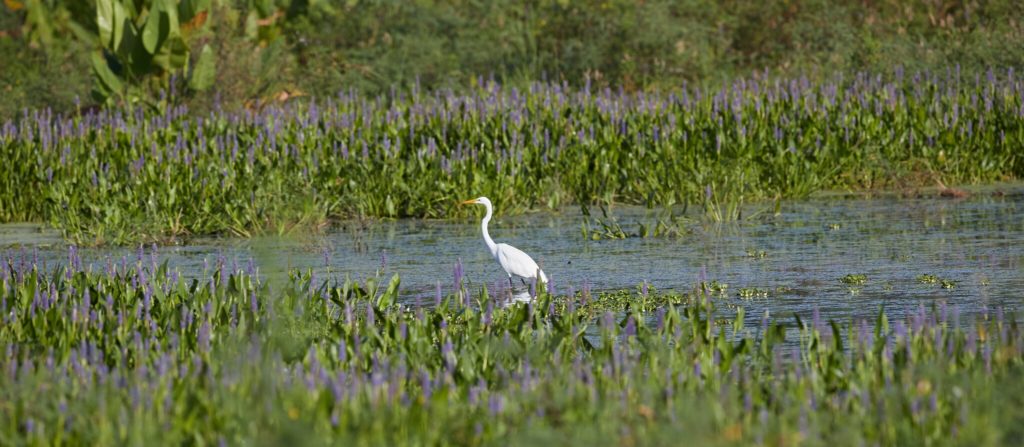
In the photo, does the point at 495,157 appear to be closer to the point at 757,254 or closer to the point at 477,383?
the point at 757,254

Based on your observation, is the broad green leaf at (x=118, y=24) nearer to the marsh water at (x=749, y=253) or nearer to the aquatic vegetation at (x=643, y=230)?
the marsh water at (x=749, y=253)

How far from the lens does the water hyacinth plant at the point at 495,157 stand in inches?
501

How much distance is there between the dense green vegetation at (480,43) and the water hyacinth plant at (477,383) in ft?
35.2

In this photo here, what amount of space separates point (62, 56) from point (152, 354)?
18.5 meters

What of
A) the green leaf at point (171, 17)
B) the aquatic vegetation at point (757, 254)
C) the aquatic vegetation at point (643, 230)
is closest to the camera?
the aquatic vegetation at point (757, 254)

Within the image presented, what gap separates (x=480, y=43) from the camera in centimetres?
2414

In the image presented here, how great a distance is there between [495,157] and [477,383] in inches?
313

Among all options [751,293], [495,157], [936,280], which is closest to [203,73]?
[495,157]

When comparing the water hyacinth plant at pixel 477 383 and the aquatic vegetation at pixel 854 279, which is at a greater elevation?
the aquatic vegetation at pixel 854 279

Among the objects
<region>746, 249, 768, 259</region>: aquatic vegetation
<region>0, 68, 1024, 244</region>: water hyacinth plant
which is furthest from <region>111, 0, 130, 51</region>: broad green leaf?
<region>746, 249, 768, 259</region>: aquatic vegetation

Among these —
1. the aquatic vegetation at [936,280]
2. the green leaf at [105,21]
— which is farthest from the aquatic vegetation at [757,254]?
the green leaf at [105,21]

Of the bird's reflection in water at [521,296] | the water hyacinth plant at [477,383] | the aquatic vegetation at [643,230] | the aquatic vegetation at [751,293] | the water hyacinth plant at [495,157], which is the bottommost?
the water hyacinth plant at [477,383]

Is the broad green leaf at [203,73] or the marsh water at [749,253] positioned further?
the broad green leaf at [203,73]

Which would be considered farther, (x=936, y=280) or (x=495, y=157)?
(x=495, y=157)
